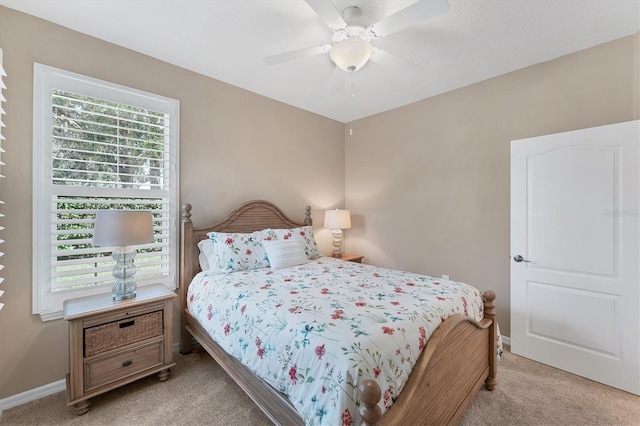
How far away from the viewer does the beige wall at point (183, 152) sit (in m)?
1.96

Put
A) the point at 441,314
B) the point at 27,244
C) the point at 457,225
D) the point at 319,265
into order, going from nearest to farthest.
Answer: the point at 441,314
the point at 27,244
the point at 319,265
the point at 457,225

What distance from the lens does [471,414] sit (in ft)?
6.05

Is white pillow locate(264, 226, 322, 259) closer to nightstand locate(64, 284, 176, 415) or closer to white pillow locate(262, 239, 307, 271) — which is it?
white pillow locate(262, 239, 307, 271)

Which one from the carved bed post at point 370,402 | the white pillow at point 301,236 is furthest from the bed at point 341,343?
the white pillow at point 301,236

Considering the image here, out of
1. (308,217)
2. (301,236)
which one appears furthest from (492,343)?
(308,217)

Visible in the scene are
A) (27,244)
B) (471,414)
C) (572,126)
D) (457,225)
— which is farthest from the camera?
(457,225)

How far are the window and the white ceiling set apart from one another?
0.47 metres

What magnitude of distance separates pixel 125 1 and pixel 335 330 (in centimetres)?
253

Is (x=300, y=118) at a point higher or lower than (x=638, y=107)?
higher

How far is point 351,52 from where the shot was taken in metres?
2.08

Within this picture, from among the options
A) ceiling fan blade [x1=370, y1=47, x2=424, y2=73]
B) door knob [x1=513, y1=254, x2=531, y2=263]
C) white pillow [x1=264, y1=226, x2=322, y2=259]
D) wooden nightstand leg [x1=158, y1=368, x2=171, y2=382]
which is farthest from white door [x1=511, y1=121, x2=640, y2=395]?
wooden nightstand leg [x1=158, y1=368, x2=171, y2=382]

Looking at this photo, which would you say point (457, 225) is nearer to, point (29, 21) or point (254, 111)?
point (254, 111)

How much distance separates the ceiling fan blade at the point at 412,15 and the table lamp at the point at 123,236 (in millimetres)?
2091

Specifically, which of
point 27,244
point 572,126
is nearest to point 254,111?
point 27,244
